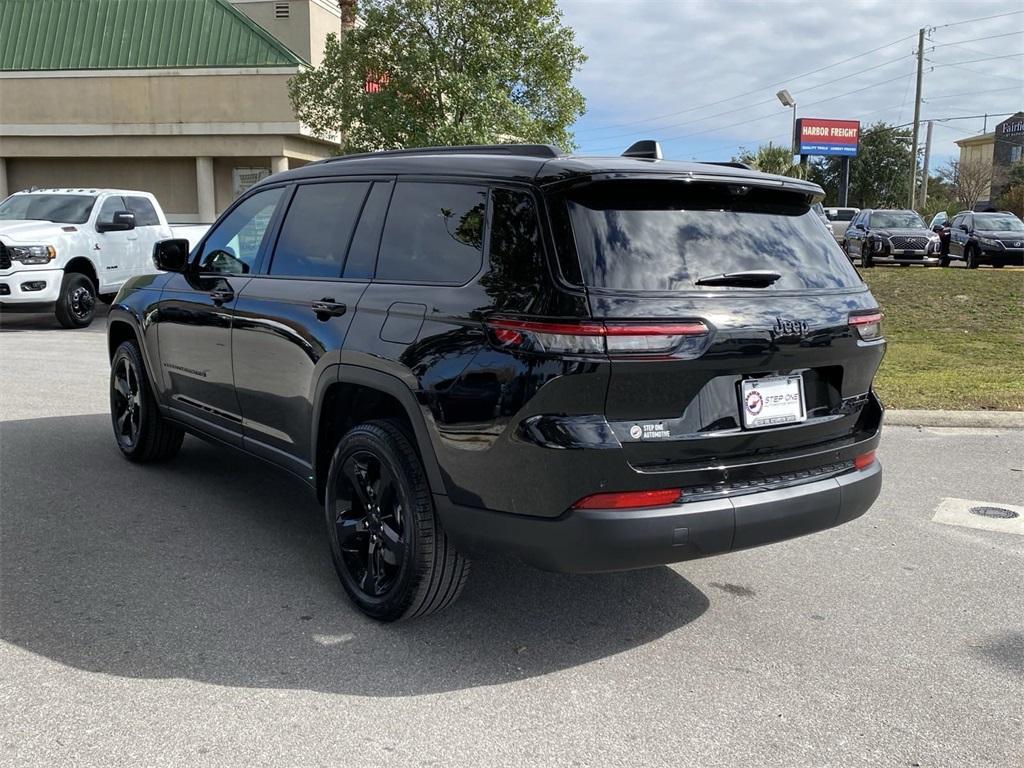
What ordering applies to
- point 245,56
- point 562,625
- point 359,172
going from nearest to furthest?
1. point 562,625
2. point 359,172
3. point 245,56

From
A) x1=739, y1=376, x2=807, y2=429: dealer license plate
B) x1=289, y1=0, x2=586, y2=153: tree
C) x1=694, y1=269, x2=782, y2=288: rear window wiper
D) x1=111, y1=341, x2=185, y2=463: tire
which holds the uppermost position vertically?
x1=289, y1=0, x2=586, y2=153: tree

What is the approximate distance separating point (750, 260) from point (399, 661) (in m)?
2.01

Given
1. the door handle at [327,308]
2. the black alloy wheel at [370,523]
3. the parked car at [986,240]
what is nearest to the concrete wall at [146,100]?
the parked car at [986,240]

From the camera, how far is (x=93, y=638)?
12.1ft

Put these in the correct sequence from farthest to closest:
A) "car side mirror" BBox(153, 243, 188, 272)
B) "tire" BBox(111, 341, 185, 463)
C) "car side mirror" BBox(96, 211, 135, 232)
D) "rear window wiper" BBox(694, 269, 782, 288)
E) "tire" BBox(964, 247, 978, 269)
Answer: "tire" BBox(964, 247, 978, 269)
"car side mirror" BBox(96, 211, 135, 232)
"tire" BBox(111, 341, 185, 463)
"car side mirror" BBox(153, 243, 188, 272)
"rear window wiper" BBox(694, 269, 782, 288)

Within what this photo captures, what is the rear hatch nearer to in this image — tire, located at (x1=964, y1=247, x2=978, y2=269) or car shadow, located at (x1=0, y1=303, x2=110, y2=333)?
car shadow, located at (x1=0, y1=303, x2=110, y2=333)

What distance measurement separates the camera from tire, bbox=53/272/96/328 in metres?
13.9

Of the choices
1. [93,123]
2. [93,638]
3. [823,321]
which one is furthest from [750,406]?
[93,123]

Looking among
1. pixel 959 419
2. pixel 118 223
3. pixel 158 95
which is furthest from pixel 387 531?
pixel 158 95

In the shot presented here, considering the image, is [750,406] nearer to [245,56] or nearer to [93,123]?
[245,56]

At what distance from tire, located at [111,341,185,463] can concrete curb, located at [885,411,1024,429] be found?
552 cm

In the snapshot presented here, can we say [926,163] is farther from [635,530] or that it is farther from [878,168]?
[635,530]

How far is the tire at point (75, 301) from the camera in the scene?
13930mm

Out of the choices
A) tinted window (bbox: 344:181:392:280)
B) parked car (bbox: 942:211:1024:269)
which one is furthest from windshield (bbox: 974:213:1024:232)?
tinted window (bbox: 344:181:392:280)
